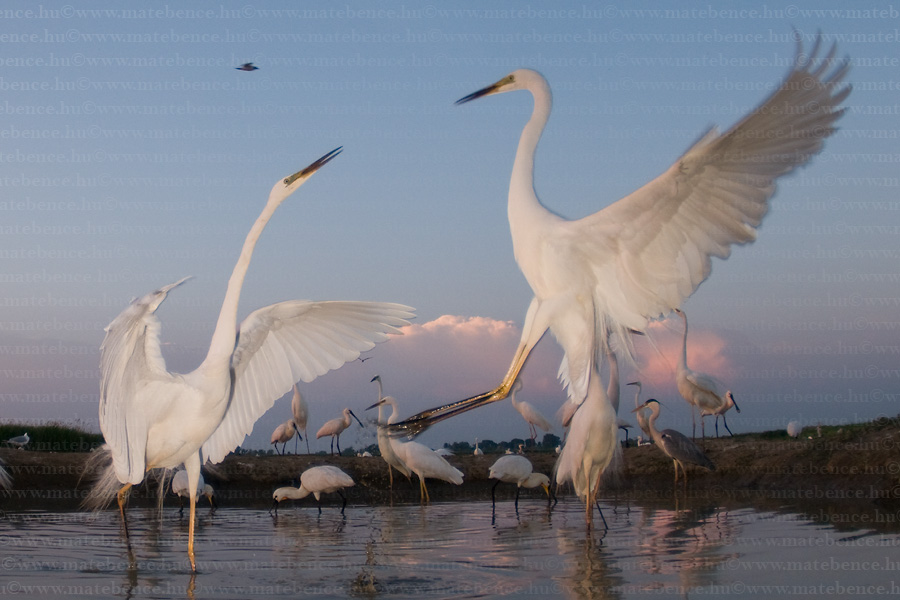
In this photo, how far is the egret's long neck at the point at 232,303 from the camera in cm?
730

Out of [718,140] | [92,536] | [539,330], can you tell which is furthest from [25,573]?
[718,140]

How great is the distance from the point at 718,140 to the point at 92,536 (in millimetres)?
7930

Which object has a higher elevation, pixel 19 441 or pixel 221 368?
pixel 221 368

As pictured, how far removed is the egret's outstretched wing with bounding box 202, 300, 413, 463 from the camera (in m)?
8.11

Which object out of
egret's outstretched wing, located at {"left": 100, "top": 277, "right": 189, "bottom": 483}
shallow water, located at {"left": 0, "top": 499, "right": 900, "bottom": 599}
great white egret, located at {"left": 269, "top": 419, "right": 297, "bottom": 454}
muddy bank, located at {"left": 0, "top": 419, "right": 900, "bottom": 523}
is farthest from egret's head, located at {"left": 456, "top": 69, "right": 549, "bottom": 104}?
great white egret, located at {"left": 269, "top": 419, "right": 297, "bottom": 454}

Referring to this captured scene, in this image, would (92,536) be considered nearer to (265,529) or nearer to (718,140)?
(265,529)

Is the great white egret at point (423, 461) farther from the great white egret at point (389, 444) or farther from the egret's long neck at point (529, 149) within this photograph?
the egret's long neck at point (529, 149)

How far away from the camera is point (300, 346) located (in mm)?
8164

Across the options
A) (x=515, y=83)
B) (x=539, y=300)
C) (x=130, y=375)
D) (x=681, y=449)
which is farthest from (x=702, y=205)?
(x=681, y=449)

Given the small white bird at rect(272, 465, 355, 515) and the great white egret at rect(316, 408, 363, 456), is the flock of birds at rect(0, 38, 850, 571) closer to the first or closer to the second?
the small white bird at rect(272, 465, 355, 515)

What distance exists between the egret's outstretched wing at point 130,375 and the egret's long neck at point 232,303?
471mm

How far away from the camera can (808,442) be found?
13352 mm

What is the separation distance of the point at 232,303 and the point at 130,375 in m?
1.08

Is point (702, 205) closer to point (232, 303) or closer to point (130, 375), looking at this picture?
point (232, 303)
